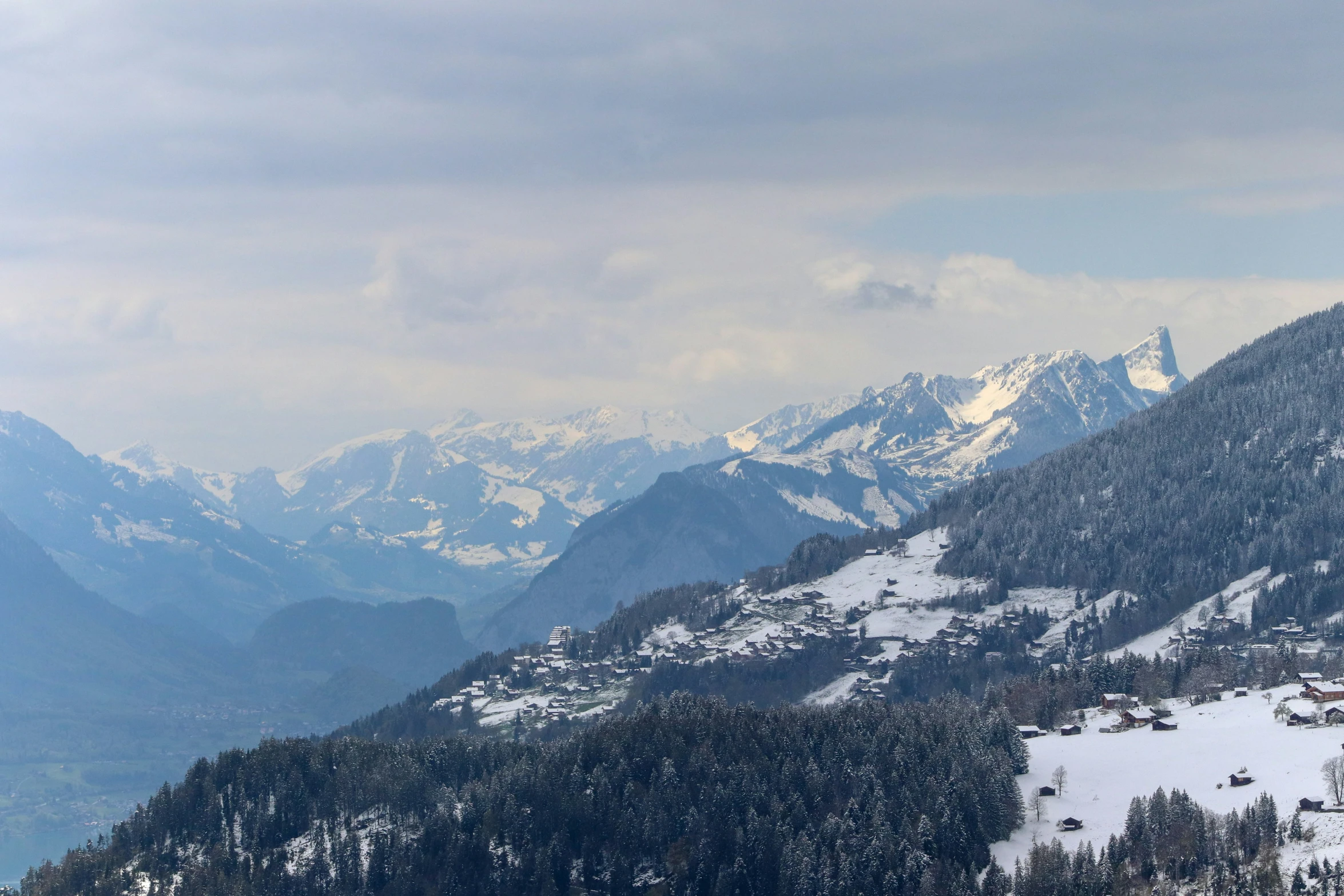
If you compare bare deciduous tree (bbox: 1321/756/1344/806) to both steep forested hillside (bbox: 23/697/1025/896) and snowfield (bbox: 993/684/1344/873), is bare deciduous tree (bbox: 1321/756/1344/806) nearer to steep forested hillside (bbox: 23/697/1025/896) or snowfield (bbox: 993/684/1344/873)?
snowfield (bbox: 993/684/1344/873)

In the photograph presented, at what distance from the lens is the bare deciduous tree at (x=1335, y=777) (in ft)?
555

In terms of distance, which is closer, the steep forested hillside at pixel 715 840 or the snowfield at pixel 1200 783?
the snowfield at pixel 1200 783

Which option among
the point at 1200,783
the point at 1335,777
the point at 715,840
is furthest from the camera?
the point at 715,840

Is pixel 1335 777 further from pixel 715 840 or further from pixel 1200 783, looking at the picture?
pixel 715 840

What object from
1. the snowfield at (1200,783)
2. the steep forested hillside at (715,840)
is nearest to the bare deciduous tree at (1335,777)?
the snowfield at (1200,783)

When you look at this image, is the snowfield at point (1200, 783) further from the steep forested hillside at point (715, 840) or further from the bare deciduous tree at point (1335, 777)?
the steep forested hillside at point (715, 840)

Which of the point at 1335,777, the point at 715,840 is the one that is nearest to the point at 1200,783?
the point at 1335,777

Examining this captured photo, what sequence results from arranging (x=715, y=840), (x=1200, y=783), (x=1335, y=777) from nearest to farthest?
(x=1335, y=777) < (x=1200, y=783) < (x=715, y=840)

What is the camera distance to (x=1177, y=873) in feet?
520

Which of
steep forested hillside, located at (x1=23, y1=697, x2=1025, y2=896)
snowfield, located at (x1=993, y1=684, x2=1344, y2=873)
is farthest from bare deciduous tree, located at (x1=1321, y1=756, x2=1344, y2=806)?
steep forested hillside, located at (x1=23, y1=697, x2=1025, y2=896)

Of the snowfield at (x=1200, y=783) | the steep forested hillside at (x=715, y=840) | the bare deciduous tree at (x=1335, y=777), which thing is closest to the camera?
the bare deciduous tree at (x=1335, y=777)

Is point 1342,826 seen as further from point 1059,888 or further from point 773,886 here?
point 773,886

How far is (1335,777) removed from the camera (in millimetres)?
171125

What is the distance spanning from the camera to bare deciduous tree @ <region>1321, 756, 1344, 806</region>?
169 meters
